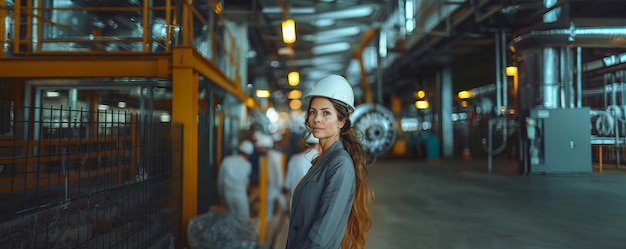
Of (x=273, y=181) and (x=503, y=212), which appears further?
(x=273, y=181)

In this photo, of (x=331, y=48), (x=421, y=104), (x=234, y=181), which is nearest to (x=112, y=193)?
(x=234, y=181)

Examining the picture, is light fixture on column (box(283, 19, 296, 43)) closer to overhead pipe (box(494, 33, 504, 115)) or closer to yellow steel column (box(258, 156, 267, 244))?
yellow steel column (box(258, 156, 267, 244))

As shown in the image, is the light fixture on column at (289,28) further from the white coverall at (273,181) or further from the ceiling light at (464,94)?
the white coverall at (273,181)

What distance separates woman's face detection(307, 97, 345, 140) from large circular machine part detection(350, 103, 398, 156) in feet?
12.3

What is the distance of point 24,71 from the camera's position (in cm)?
525

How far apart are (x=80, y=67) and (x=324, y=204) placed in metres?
4.77

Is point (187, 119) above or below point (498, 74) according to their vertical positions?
below

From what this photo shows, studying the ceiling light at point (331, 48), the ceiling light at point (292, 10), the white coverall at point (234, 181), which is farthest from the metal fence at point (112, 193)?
the ceiling light at point (331, 48)

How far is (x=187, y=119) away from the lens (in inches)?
203

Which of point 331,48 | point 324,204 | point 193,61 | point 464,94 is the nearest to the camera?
point 324,204

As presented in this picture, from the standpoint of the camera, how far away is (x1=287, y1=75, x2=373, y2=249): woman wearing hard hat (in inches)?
74.0

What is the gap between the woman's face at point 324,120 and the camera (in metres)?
2.14

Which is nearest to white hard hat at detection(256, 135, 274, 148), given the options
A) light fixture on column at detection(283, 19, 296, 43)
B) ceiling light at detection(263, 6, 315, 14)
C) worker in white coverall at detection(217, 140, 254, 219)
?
worker in white coverall at detection(217, 140, 254, 219)

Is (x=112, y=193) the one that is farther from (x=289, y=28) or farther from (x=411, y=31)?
(x=411, y=31)
